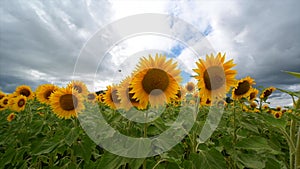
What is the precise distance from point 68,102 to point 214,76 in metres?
2.55

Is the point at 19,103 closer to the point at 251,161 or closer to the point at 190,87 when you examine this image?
the point at 190,87

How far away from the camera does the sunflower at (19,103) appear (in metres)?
5.38

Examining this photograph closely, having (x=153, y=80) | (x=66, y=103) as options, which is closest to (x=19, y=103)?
(x=66, y=103)

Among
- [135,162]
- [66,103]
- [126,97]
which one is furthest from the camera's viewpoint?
[66,103]

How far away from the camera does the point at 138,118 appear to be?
2250 mm

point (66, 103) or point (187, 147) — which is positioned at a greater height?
point (66, 103)

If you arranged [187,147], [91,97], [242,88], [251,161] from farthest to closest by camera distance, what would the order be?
[91,97] < [242,88] < [187,147] < [251,161]

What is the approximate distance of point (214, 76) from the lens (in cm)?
261

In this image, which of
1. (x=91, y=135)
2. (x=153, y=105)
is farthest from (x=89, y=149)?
(x=153, y=105)

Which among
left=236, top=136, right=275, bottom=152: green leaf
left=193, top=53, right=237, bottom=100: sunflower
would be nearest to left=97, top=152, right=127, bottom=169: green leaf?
left=236, top=136, right=275, bottom=152: green leaf

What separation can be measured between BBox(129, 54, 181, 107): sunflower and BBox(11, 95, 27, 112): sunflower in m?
4.25

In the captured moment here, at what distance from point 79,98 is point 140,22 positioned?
1966mm

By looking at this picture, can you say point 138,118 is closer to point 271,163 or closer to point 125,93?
point 125,93

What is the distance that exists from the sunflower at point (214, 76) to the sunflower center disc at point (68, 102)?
2.32 meters
